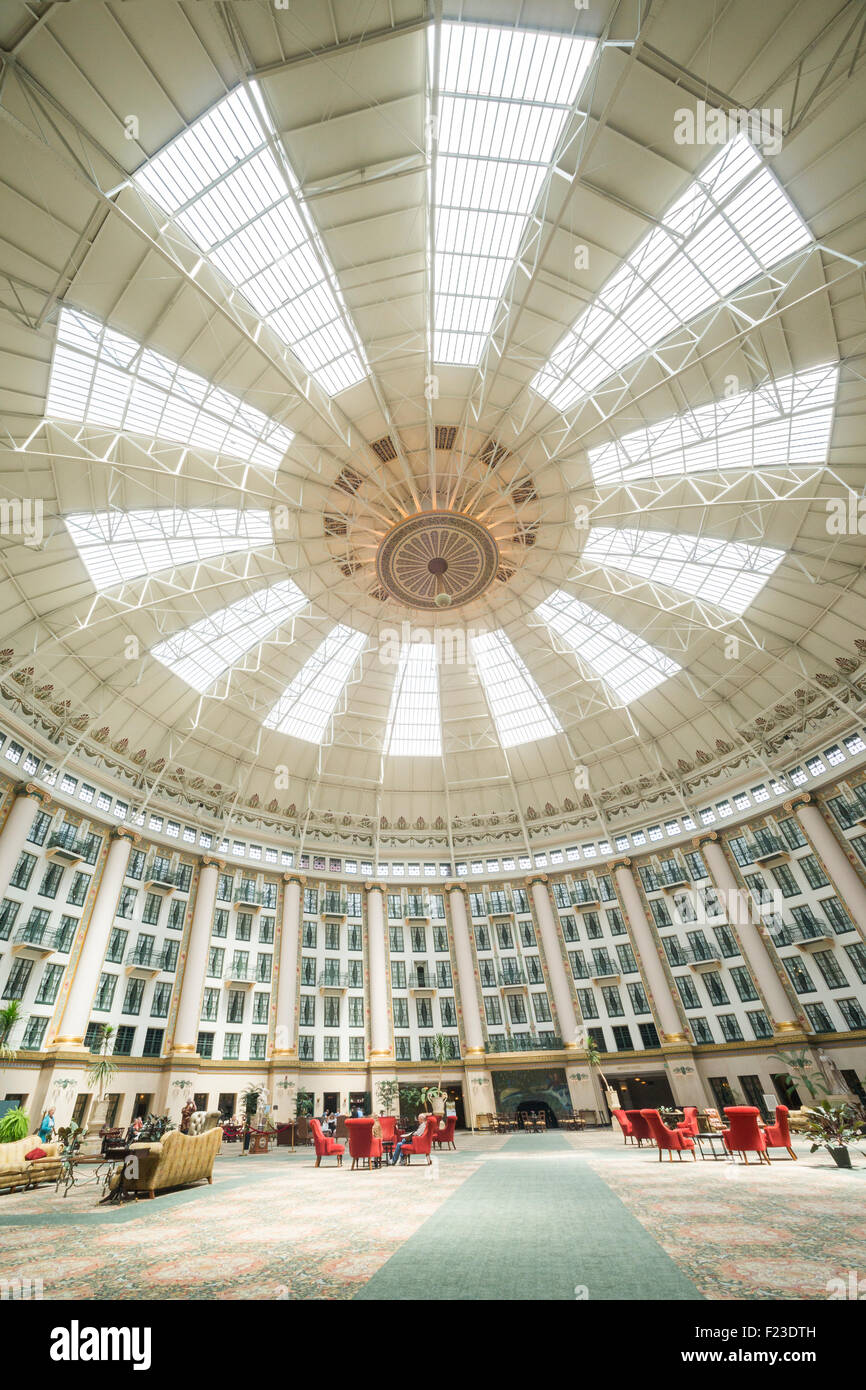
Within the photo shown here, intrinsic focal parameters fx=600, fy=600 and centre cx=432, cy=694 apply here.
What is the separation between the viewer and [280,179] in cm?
1928

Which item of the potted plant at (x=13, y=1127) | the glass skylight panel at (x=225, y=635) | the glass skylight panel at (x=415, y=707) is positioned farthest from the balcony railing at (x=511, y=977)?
the potted plant at (x=13, y=1127)

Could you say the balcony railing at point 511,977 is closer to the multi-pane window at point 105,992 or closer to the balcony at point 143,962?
the balcony at point 143,962

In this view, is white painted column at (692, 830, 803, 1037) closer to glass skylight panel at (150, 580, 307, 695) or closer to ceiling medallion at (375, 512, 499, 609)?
ceiling medallion at (375, 512, 499, 609)

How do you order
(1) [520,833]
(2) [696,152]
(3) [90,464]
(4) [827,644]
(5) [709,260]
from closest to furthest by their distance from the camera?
(2) [696,152], (5) [709,260], (3) [90,464], (4) [827,644], (1) [520,833]

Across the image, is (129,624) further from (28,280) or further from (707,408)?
(707,408)

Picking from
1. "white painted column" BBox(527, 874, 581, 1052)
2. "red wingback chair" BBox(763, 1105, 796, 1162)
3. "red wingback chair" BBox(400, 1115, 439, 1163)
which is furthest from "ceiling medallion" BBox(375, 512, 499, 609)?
"red wingback chair" BBox(763, 1105, 796, 1162)

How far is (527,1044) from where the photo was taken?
3938 cm

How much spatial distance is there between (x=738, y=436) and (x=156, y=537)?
89.8 ft

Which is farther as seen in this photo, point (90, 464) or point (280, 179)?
point (90, 464)

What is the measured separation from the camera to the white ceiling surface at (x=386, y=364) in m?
16.2

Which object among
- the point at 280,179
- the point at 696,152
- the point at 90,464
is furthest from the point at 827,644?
the point at 90,464

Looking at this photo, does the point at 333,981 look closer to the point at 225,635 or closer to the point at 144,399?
the point at 225,635

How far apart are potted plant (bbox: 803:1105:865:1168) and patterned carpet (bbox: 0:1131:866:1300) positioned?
76 centimetres

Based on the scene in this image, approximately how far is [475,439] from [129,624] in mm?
20493
